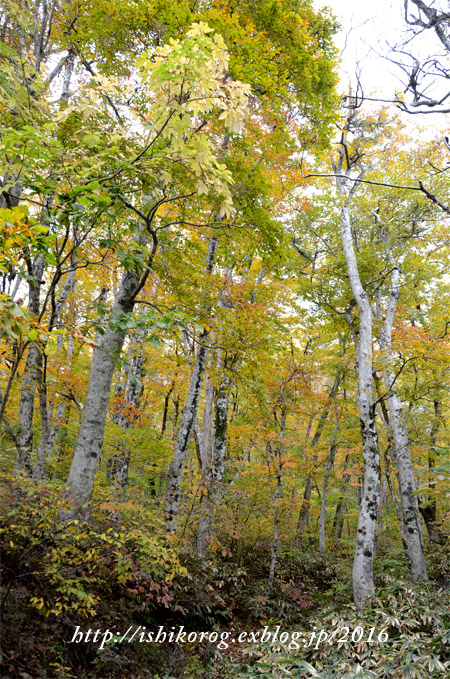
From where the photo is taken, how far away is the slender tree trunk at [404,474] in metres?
7.89

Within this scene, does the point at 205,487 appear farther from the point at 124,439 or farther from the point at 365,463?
the point at 365,463

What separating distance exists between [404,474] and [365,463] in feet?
8.73

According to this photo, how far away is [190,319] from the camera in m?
3.38

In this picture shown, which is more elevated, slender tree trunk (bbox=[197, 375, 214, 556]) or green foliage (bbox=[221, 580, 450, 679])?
slender tree trunk (bbox=[197, 375, 214, 556])

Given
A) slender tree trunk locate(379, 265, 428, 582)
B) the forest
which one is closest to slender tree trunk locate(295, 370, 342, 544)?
the forest

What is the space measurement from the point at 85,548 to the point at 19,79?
4.84 m

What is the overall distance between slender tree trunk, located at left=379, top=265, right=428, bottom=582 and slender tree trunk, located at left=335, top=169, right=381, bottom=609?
521 mm

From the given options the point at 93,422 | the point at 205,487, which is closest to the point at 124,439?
the point at 205,487

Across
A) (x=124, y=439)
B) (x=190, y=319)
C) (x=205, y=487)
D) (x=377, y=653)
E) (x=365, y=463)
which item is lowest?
(x=377, y=653)

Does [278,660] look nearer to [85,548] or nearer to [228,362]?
[85,548]

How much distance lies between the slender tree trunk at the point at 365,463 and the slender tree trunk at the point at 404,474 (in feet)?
1.71

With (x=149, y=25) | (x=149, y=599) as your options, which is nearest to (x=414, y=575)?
(x=149, y=599)

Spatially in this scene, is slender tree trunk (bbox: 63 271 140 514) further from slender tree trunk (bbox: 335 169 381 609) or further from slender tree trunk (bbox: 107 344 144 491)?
slender tree trunk (bbox: 335 169 381 609)

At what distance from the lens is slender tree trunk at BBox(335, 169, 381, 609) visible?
6422 mm
